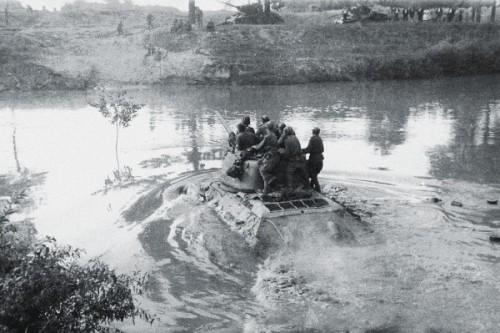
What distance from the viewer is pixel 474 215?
14.7 meters

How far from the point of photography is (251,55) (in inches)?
1711

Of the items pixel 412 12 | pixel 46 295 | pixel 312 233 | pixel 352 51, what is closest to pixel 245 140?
pixel 312 233

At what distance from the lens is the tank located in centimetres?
1218

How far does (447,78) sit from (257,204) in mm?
36113

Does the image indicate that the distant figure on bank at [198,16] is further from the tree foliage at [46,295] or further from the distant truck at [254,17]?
the tree foliage at [46,295]

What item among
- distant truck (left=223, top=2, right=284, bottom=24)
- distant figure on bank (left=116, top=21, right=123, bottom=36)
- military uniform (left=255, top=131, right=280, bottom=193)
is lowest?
military uniform (left=255, top=131, right=280, bottom=193)

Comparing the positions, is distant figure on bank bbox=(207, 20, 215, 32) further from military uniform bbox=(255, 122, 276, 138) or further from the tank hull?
the tank hull

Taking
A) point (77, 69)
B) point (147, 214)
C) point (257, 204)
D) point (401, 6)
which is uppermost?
point (401, 6)

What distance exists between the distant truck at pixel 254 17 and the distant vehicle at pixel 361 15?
5.70m

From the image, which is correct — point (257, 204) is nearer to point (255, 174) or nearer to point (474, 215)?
point (255, 174)

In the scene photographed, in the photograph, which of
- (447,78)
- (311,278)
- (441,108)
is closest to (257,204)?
(311,278)

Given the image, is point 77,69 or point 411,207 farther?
point 77,69

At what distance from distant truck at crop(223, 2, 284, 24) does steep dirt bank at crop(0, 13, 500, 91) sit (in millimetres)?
2107

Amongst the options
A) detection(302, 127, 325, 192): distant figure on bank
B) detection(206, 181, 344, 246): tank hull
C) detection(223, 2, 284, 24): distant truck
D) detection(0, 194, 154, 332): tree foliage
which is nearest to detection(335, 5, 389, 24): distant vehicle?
detection(223, 2, 284, 24): distant truck
